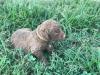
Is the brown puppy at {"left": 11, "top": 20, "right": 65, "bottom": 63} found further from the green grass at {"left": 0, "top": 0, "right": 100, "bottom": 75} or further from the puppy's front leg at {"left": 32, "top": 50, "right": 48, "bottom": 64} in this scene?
the green grass at {"left": 0, "top": 0, "right": 100, "bottom": 75}

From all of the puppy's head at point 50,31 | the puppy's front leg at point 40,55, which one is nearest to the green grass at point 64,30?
the puppy's front leg at point 40,55

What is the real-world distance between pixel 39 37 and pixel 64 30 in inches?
31.5

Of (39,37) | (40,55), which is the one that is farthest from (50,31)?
(40,55)

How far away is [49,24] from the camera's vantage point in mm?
5152

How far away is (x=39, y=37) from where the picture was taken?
5281 mm

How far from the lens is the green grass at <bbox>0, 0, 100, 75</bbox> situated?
5188mm

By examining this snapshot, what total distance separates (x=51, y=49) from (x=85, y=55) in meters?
0.56

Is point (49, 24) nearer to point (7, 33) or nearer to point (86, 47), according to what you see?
point (86, 47)

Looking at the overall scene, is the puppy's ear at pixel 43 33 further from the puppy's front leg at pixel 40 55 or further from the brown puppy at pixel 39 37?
the puppy's front leg at pixel 40 55

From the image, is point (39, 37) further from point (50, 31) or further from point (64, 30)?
point (64, 30)

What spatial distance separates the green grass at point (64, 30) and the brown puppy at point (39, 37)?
112 mm

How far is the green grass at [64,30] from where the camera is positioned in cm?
519

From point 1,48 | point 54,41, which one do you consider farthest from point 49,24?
point 1,48

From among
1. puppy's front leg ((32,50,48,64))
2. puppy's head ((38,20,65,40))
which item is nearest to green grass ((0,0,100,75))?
puppy's front leg ((32,50,48,64))
